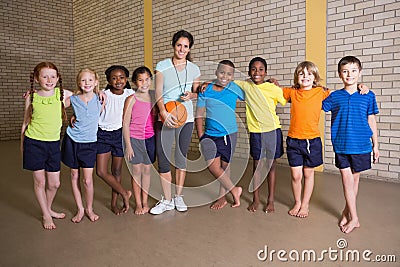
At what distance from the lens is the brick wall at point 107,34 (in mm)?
7293

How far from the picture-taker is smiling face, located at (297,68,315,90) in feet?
8.79

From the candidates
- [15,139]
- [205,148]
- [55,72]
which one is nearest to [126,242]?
[205,148]

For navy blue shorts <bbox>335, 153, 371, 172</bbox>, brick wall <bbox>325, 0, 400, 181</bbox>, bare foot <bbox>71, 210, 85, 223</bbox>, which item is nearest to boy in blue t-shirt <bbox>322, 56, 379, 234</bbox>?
navy blue shorts <bbox>335, 153, 371, 172</bbox>

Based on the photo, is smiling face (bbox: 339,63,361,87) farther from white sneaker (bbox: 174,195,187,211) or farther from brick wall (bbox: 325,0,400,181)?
brick wall (bbox: 325,0,400,181)

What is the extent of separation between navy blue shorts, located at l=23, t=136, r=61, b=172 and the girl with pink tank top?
0.54 m

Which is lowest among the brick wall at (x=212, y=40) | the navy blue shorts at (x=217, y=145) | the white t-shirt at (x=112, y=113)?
the navy blue shorts at (x=217, y=145)

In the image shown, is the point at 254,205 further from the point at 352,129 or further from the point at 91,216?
the point at 91,216

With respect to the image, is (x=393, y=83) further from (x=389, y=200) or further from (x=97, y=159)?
(x=97, y=159)

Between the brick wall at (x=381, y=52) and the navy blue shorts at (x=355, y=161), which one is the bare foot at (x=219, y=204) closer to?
the navy blue shorts at (x=355, y=161)

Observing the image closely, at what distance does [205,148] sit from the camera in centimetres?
300

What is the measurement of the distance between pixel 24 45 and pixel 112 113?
7268mm

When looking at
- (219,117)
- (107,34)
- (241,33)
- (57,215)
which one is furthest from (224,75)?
(107,34)

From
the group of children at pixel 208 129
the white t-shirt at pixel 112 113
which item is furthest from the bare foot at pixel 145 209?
the white t-shirt at pixel 112 113

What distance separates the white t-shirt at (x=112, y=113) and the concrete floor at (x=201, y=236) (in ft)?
2.46
